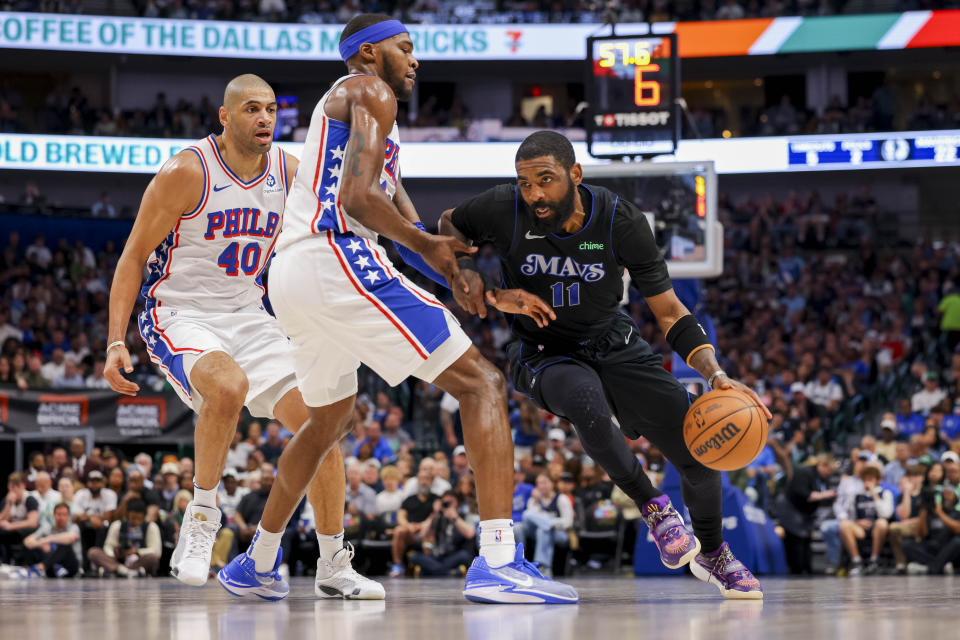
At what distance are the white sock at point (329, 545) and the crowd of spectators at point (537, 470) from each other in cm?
658

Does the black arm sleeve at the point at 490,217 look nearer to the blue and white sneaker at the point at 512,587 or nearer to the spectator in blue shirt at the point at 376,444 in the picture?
the blue and white sneaker at the point at 512,587

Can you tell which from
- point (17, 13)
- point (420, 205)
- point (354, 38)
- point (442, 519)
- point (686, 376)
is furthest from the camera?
point (420, 205)

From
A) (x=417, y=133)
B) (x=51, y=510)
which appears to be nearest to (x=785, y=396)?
(x=51, y=510)

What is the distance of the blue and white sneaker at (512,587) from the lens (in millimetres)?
4062

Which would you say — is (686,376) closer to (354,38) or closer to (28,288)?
(354,38)

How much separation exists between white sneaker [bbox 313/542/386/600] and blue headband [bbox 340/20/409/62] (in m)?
2.15

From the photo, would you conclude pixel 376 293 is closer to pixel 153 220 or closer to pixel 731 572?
pixel 153 220

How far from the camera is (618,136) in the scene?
10.8 metres

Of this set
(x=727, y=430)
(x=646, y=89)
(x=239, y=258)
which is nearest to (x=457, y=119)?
(x=646, y=89)

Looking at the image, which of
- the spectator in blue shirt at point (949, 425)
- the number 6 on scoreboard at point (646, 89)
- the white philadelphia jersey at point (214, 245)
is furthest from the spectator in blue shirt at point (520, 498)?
the white philadelphia jersey at point (214, 245)

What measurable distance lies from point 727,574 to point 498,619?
1717mm

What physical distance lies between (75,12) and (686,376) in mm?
18899

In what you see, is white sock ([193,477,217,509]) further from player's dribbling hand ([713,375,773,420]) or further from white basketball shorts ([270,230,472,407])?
player's dribbling hand ([713,375,773,420])

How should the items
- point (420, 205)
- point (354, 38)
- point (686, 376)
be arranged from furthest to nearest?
point (420, 205) → point (686, 376) → point (354, 38)
